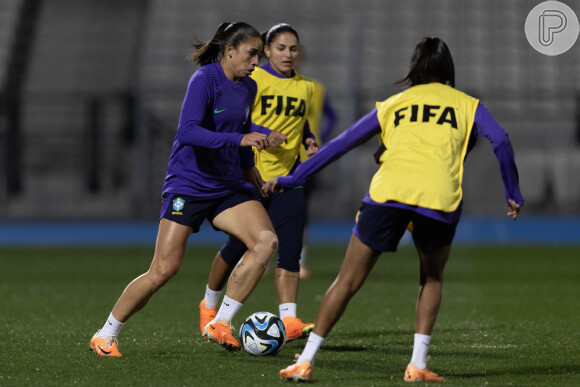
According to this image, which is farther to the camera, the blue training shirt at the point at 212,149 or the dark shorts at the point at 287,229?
the dark shorts at the point at 287,229

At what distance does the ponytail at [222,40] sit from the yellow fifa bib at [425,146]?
120 centimetres

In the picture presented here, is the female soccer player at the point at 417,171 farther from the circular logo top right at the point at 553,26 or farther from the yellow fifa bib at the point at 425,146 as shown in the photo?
the circular logo top right at the point at 553,26

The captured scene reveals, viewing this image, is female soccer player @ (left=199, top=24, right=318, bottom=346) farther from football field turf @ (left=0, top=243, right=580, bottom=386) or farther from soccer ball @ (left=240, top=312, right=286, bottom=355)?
soccer ball @ (left=240, top=312, right=286, bottom=355)

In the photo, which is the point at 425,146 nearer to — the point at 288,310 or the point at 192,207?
the point at 192,207

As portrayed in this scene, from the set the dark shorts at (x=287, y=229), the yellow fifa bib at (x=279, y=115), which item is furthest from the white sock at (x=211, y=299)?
the yellow fifa bib at (x=279, y=115)

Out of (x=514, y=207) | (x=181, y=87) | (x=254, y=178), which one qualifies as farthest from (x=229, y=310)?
(x=181, y=87)

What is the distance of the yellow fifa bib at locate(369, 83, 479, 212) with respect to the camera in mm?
4578

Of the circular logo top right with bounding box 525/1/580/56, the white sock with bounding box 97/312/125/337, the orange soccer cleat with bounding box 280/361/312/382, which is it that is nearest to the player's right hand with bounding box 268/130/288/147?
the orange soccer cleat with bounding box 280/361/312/382

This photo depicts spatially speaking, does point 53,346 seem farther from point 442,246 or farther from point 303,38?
point 303,38

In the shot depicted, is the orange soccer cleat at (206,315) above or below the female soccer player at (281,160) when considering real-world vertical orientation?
below

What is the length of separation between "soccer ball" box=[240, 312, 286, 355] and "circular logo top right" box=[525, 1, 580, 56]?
18.4m

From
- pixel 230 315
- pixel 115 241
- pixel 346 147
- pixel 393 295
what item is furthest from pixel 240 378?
pixel 115 241

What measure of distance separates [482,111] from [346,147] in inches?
26.5

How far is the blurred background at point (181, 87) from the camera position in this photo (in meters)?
18.7
